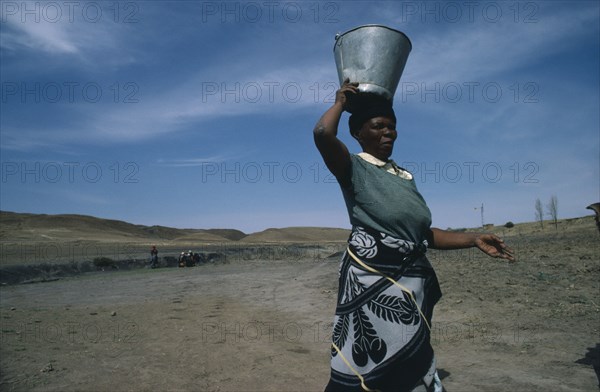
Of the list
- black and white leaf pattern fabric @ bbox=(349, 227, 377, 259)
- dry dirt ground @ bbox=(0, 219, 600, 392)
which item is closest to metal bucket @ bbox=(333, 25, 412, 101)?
black and white leaf pattern fabric @ bbox=(349, 227, 377, 259)

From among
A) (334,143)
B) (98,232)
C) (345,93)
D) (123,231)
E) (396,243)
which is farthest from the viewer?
(123,231)

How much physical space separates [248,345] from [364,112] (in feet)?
15.2

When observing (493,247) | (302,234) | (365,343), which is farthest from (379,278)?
(302,234)

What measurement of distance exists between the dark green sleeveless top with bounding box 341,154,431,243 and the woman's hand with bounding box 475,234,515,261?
377mm

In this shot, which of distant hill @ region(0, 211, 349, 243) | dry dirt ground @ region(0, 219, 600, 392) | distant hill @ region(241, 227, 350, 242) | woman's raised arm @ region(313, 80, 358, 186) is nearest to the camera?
woman's raised arm @ region(313, 80, 358, 186)

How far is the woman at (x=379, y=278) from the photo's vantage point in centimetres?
178

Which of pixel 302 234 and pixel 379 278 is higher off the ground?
pixel 302 234

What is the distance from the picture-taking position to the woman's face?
6.65ft

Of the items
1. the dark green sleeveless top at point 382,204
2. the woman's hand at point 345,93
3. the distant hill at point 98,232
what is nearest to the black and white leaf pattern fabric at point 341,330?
the dark green sleeveless top at point 382,204

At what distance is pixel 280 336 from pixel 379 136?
504 centimetres

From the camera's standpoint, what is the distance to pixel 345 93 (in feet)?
6.42

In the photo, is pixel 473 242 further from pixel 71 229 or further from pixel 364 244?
pixel 71 229

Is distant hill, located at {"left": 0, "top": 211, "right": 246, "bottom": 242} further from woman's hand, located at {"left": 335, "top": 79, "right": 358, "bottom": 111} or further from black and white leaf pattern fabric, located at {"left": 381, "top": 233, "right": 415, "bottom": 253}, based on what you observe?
black and white leaf pattern fabric, located at {"left": 381, "top": 233, "right": 415, "bottom": 253}

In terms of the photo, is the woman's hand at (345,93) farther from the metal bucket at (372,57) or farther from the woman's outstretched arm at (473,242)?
the woman's outstretched arm at (473,242)
